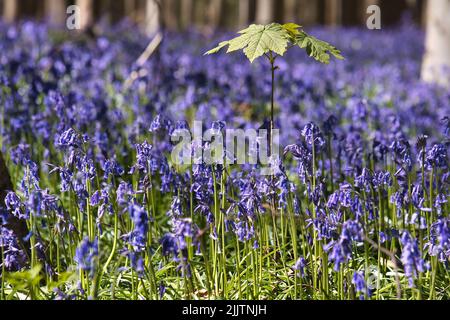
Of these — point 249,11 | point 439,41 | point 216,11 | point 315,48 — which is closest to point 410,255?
point 315,48

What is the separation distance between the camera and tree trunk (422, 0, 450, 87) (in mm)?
9344

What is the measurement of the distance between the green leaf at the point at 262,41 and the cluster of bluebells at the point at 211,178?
41 cm

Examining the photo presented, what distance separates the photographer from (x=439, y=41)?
31.2 feet

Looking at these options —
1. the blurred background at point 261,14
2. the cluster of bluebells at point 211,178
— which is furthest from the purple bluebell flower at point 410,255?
the blurred background at point 261,14

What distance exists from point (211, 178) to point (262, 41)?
Answer: 81 centimetres

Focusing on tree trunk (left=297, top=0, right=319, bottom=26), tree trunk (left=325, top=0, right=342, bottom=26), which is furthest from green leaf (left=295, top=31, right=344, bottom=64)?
tree trunk (left=297, top=0, right=319, bottom=26)

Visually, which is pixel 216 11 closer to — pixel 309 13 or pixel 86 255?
pixel 309 13

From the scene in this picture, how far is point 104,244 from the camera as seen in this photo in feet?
13.8

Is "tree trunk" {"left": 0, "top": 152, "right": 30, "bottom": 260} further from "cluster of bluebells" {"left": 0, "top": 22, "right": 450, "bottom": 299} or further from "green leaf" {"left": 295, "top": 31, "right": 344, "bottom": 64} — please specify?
"green leaf" {"left": 295, "top": 31, "right": 344, "bottom": 64}

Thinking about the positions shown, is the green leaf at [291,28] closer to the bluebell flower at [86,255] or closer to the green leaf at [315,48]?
the green leaf at [315,48]

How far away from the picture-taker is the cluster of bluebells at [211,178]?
318 centimetres

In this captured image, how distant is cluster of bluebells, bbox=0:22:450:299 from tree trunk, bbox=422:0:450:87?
0.55 meters
